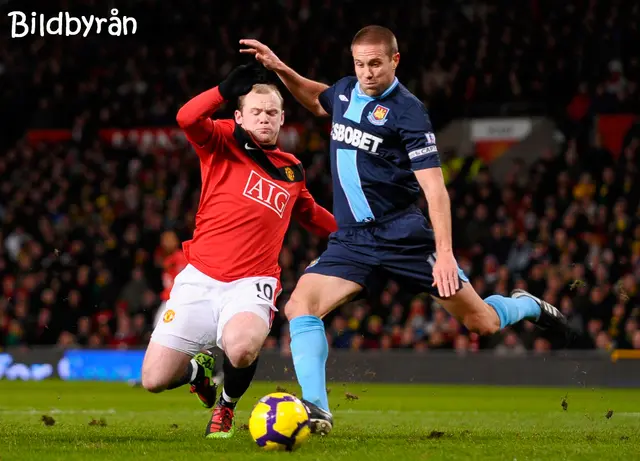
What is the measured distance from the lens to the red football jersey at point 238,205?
6902mm

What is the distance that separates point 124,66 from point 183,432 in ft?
57.1

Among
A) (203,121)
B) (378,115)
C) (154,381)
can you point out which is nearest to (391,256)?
(378,115)

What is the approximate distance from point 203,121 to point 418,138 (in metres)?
1.34

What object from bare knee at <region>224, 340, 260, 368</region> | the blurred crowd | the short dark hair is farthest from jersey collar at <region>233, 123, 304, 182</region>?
the blurred crowd

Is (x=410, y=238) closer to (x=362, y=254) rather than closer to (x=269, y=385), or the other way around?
(x=362, y=254)

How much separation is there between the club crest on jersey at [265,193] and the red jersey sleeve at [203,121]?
12.6 inches

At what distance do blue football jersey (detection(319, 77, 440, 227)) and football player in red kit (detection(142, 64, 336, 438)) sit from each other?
47 centimetres

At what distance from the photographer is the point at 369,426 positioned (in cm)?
824

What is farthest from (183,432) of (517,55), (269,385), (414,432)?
(517,55)

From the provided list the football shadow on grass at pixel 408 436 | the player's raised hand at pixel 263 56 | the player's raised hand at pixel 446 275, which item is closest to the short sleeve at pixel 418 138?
the player's raised hand at pixel 446 275

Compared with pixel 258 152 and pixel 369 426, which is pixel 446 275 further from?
pixel 369 426

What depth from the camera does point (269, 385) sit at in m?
14.9

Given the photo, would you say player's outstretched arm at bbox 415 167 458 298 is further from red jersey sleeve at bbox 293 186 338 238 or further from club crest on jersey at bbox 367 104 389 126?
red jersey sleeve at bbox 293 186 338 238

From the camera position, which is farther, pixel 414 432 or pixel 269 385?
pixel 269 385
